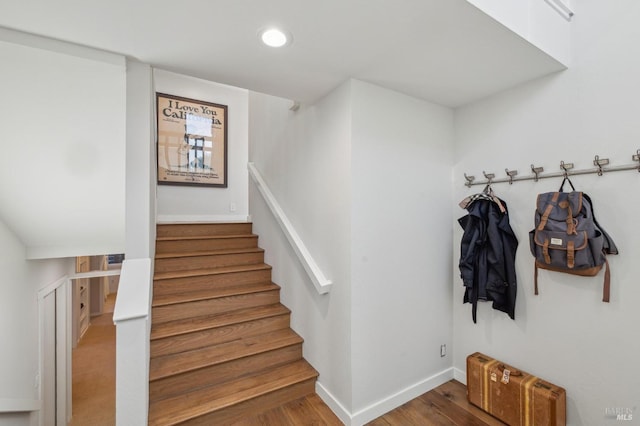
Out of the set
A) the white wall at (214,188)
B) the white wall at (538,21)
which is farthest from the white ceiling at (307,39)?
the white wall at (214,188)

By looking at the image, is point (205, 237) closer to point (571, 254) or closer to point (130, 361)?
point (130, 361)

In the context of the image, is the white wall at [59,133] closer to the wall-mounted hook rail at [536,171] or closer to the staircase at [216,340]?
the staircase at [216,340]

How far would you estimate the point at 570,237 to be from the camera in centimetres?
156

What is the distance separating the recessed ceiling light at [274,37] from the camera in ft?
4.38

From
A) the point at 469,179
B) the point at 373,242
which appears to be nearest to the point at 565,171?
the point at 469,179

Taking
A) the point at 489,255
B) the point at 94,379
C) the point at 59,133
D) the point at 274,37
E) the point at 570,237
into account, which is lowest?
the point at 94,379

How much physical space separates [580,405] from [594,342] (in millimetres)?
402

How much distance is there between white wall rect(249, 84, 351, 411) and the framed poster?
1.66m

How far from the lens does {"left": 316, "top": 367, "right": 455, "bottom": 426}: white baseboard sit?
6.03 feet

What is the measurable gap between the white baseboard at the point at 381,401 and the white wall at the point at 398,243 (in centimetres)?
1

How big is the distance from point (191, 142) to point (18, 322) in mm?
2738

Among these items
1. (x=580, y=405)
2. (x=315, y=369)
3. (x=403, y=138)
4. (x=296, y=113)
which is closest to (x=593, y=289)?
(x=580, y=405)

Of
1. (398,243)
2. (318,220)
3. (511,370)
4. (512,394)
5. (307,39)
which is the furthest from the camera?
(318,220)

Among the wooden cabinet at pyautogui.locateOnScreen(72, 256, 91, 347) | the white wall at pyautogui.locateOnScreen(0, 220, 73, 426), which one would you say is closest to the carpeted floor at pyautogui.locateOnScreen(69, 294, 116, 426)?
the wooden cabinet at pyautogui.locateOnScreen(72, 256, 91, 347)
